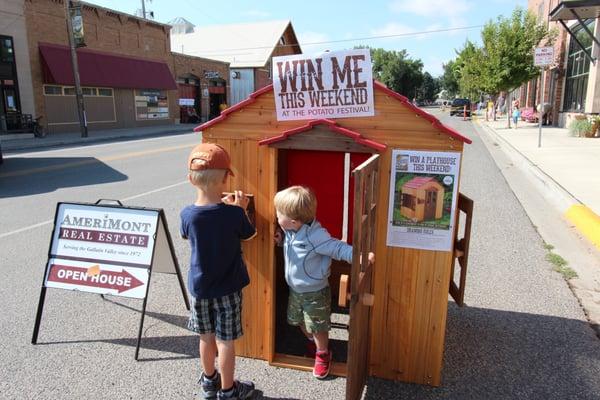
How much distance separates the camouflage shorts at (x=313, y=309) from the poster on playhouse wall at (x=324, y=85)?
3.84 feet

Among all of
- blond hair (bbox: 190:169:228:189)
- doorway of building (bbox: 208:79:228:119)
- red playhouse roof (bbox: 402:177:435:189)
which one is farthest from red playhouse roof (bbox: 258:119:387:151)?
doorway of building (bbox: 208:79:228:119)

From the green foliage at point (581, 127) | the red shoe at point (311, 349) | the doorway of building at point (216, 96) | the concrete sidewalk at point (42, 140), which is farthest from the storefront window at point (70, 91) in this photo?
the red shoe at point (311, 349)

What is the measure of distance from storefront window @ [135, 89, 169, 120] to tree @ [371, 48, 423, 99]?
61408mm

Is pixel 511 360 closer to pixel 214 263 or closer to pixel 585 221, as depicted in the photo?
pixel 214 263

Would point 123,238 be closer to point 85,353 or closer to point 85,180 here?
point 85,353

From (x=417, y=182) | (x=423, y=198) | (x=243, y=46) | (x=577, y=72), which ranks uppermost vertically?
(x=243, y=46)

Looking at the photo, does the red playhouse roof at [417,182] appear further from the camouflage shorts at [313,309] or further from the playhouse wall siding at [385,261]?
the camouflage shorts at [313,309]

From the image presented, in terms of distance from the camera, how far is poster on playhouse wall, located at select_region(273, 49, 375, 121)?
3.00 m

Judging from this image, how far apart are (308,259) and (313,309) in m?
0.36

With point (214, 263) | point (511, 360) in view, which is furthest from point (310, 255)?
point (511, 360)

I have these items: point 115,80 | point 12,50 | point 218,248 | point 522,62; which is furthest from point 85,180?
point 522,62

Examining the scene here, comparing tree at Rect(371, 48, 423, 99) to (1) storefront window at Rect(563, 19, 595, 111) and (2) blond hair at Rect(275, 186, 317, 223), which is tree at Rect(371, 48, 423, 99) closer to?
(1) storefront window at Rect(563, 19, 595, 111)

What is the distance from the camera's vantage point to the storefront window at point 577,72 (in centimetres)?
2261

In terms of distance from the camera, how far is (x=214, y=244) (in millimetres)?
2740
